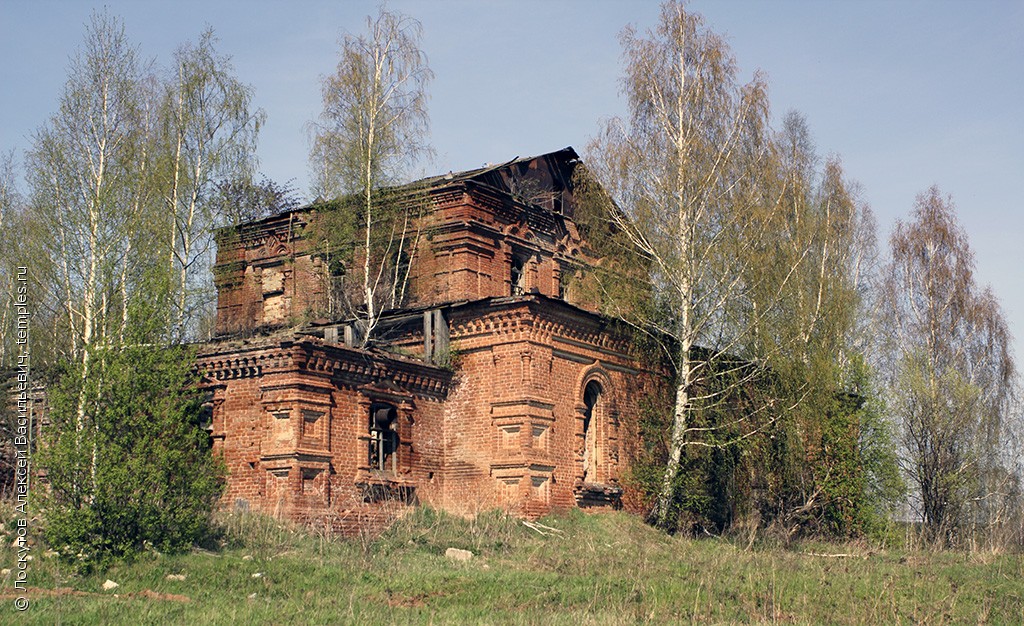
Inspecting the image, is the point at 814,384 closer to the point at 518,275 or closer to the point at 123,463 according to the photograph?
the point at 518,275

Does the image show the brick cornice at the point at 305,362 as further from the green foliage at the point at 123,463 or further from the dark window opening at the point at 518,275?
the dark window opening at the point at 518,275

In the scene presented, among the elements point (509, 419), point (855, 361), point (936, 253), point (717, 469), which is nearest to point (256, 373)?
point (509, 419)

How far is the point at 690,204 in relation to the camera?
2216 centimetres

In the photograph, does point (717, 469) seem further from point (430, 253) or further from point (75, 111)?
point (75, 111)

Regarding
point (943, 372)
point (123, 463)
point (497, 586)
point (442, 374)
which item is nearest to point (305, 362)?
point (442, 374)

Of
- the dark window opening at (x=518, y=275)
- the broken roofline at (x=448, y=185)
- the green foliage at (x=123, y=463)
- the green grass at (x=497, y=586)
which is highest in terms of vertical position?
the broken roofline at (x=448, y=185)

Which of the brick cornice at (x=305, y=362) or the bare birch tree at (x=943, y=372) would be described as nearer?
Result: the brick cornice at (x=305, y=362)

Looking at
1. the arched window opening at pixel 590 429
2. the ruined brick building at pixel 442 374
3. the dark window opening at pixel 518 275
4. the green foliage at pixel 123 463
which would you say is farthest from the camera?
the dark window opening at pixel 518 275

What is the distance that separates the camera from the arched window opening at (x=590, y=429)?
23.2m

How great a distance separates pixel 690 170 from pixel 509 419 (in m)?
5.91

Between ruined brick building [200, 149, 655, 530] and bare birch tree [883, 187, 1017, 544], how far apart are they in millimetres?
8872

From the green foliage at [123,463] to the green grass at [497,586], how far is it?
461 millimetres

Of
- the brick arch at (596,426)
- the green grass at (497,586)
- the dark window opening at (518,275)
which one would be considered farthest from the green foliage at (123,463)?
the dark window opening at (518,275)

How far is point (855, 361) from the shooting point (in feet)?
87.9
